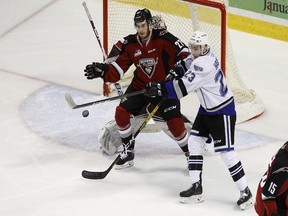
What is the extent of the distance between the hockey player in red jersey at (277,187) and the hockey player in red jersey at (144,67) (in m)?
1.73

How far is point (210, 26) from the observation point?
6.71 m

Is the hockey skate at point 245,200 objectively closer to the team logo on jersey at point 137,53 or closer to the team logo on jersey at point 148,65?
the team logo on jersey at point 148,65

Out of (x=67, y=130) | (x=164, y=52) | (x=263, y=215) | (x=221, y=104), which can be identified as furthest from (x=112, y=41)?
(x=263, y=215)

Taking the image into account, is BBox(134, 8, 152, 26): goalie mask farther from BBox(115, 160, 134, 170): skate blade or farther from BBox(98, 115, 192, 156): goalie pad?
BBox(115, 160, 134, 170): skate blade

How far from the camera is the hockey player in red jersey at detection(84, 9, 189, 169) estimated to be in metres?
5.93

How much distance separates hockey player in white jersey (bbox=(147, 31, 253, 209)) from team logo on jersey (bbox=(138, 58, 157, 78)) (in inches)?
12.9

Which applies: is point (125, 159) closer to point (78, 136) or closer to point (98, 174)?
point (98, 174)

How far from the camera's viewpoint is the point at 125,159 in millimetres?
6191

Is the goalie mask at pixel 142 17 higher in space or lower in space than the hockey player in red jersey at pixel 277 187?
higher

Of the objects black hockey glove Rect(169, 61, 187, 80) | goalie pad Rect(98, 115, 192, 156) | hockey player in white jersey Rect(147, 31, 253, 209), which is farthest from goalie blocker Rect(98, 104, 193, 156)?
hockey player in white jersey Rect(147, 31, 253, 209)

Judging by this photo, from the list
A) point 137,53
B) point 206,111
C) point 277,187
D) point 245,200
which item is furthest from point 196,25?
point 277,187

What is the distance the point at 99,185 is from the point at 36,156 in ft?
1.95

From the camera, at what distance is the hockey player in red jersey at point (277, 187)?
4223mm

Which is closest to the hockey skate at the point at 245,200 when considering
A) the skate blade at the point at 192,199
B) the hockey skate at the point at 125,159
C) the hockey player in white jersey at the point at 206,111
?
the hockey player in white jersey at the point at 206,111
